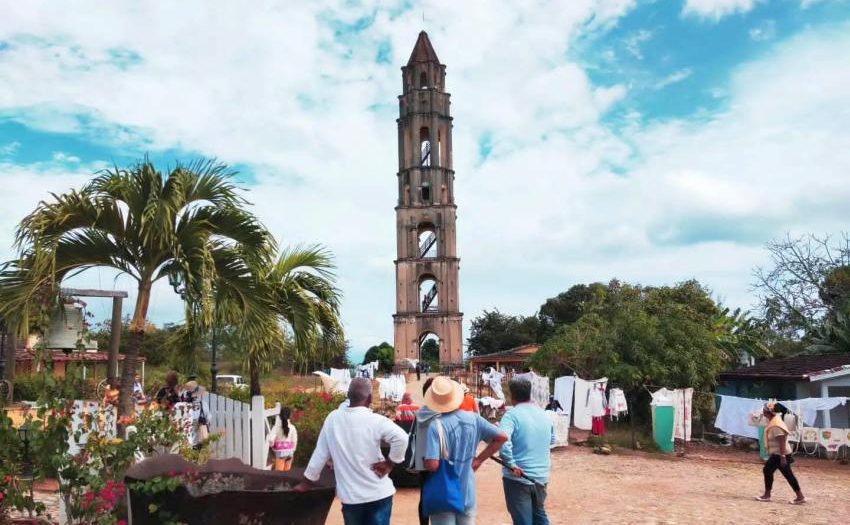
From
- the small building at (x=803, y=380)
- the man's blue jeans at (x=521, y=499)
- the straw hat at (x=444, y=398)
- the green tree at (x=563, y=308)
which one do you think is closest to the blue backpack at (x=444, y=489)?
the straw hat at (x=444, y=398)

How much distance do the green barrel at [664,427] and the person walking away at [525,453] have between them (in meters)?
12.1

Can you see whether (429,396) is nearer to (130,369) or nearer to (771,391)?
(130,369)

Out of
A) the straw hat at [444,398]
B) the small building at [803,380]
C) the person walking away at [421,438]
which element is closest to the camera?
the person walking away at [421,438]

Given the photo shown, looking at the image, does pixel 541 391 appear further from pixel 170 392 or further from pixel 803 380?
pixel 170 392

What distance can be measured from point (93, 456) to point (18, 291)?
2259 mm

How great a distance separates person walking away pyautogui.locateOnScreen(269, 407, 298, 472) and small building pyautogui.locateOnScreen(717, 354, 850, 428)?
41.0ft

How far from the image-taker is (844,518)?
8836 mm

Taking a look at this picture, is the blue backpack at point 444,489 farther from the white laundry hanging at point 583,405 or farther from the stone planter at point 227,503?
the white laundry hanging at point 583,405

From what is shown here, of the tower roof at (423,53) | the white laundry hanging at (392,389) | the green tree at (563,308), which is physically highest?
the tower roof at (423,53)

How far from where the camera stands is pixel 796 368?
57.6 ft


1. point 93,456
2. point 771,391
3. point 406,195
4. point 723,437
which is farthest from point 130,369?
point 406,195

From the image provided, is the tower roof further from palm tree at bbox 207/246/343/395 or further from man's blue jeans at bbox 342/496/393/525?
man's blue jeans at bbox 342/496/393/525

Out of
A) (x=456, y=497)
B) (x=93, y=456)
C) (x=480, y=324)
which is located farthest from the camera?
(x=480, y=324)

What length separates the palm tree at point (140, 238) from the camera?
6.78 m
